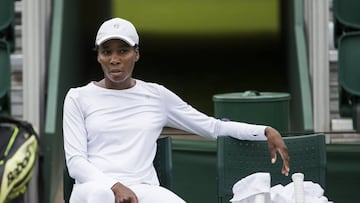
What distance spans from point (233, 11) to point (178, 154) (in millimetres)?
18719

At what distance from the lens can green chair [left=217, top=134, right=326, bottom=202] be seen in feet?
16.6

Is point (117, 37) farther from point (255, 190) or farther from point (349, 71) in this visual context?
point (349, 71)

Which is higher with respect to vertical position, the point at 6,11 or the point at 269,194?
the point at 6,11

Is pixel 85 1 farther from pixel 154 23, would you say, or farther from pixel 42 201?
pixel 154 23

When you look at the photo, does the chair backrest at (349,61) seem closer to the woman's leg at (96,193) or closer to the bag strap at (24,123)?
the woman's leg at (96,193)

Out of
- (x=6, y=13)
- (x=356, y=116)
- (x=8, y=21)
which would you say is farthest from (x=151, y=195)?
(x=6, y=13)

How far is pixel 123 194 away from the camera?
4.08m

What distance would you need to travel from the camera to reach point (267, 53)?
15.1m

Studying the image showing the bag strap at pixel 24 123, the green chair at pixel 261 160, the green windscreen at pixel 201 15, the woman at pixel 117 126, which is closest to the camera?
the bag strap at pixel 24 123

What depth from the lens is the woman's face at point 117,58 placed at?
4383 mm

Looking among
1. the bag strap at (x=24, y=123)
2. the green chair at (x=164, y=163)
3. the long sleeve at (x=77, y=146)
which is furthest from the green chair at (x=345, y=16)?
the bag strap at (x=24, y=123)

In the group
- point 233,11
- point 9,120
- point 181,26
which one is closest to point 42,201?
point 9,120

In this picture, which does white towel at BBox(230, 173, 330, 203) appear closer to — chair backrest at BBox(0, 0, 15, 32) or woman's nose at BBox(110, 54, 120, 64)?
woman's nose at BBox(110, 54, 120, 64)

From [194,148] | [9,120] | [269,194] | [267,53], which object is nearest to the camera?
[9,120]
